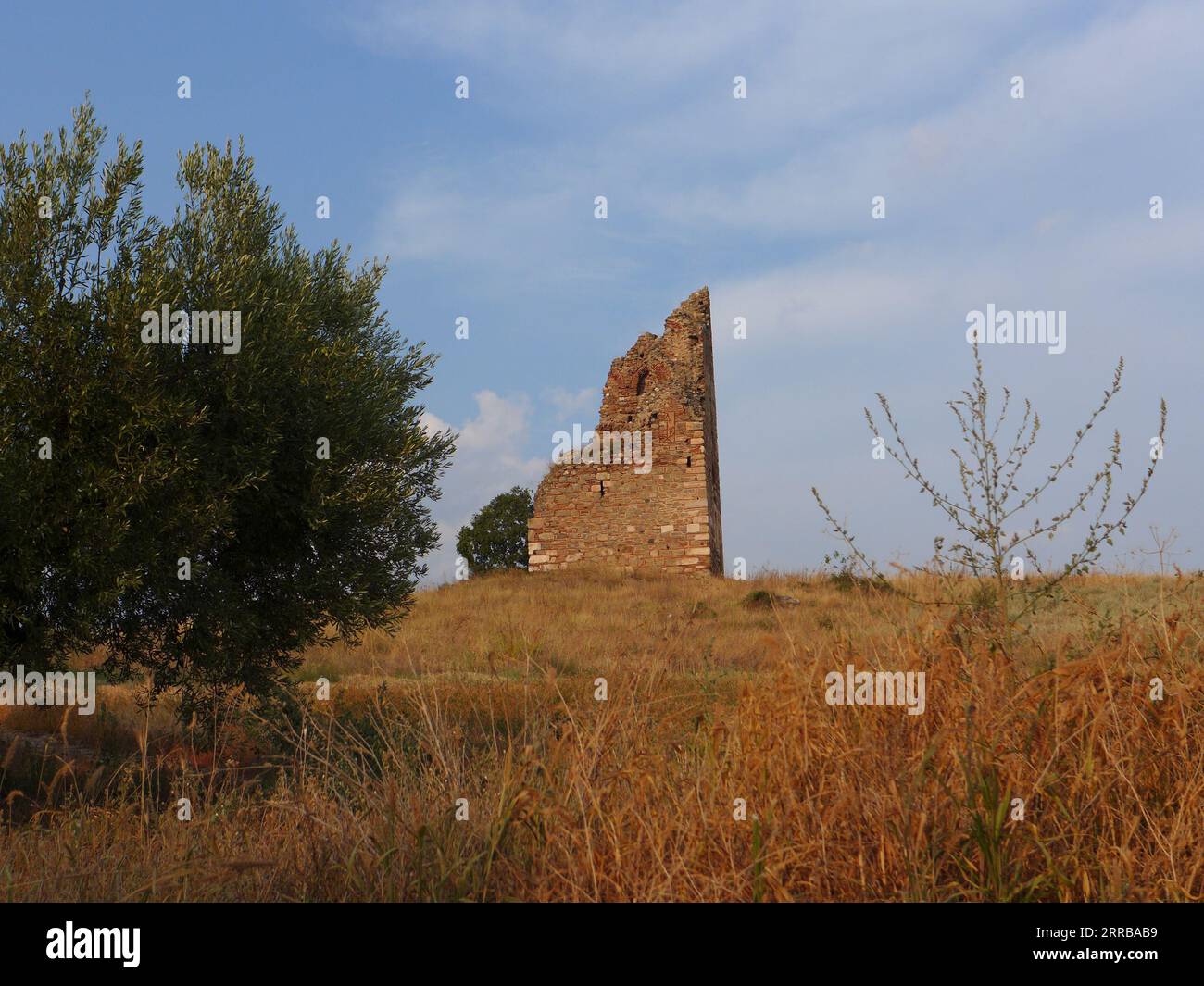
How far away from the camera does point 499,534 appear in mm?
35688

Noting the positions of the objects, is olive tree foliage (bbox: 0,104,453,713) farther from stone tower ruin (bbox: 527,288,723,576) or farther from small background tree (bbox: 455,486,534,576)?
small background tree (bbox: 455,486,534,576)

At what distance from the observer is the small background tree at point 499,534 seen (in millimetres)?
35406

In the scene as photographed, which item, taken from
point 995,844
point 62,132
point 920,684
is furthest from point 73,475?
point 995,844

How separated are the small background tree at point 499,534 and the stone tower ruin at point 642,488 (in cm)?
404

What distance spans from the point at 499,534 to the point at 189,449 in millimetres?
25548

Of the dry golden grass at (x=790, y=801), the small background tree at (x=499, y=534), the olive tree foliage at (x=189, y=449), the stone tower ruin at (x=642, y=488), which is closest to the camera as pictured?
the dry golden grass at (x=790, y=801)

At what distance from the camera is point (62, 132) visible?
11.1m

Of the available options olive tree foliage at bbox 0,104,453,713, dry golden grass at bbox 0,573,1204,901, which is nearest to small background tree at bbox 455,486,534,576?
olive tree foliage at bbox 0,104,453,713

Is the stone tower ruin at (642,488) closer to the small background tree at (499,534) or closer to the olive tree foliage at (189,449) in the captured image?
the small background tree at (499,534)

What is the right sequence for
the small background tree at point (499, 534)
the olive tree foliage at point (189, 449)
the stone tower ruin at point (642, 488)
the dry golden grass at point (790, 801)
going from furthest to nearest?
the small background tree at point (499, 534) < the stone tower ruin at point (642, 488) < the olive tree foliage at point (189, 449) < the dry golden grass at point (790, 801)

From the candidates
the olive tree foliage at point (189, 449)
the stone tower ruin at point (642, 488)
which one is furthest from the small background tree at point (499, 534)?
the olive tree foliage at point (189, 449)

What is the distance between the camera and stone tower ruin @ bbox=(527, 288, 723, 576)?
3025 centimetres
